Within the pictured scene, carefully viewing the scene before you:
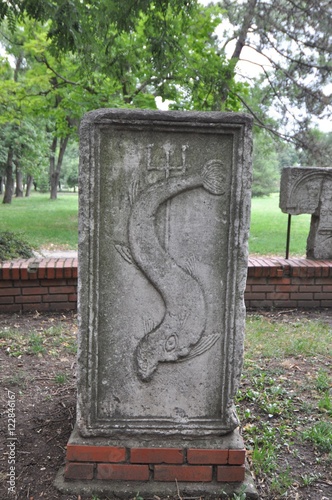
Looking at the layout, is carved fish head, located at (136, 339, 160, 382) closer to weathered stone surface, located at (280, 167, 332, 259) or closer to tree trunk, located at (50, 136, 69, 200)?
weathered stone surface, located at (280, 167, 332, 259)

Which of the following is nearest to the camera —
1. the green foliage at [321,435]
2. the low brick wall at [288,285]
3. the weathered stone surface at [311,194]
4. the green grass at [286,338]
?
the green foliage at [321,435]

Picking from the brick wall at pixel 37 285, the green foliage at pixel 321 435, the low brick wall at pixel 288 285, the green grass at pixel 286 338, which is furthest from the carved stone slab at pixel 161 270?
the low brick wall at pixel 288 285

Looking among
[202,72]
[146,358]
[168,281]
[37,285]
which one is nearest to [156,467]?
[146,358]

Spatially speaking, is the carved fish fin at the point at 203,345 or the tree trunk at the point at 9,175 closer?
the carved fish fin at the point at 203,345

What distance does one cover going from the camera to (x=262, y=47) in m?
9.37

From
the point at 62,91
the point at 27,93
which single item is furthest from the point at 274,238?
the point at 27,93

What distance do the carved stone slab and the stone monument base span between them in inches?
2.6

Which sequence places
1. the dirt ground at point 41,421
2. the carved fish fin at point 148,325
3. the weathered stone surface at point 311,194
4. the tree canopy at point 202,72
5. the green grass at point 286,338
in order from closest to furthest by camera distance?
1. the carved fish fin at point 148,325
2. the dirt ground at point 41,421
3. the green grass at point 286,338
4. the weathered stone surface at point 311,194
5. the tree canopy at point 202,72

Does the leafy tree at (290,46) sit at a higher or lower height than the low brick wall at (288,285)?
higher

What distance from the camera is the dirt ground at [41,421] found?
229 centimetres

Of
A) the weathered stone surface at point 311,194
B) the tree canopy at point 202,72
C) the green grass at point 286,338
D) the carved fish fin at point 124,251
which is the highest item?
the tree canopy at point 202,72

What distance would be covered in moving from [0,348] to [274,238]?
7.97 m

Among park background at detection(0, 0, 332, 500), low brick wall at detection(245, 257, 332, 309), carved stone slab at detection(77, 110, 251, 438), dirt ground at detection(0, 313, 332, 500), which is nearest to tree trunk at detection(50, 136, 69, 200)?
park background at detection(0, 0, 332, 500)

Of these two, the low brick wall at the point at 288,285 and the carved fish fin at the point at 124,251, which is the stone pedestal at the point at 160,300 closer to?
the carved fish fin at the point at 124,251
